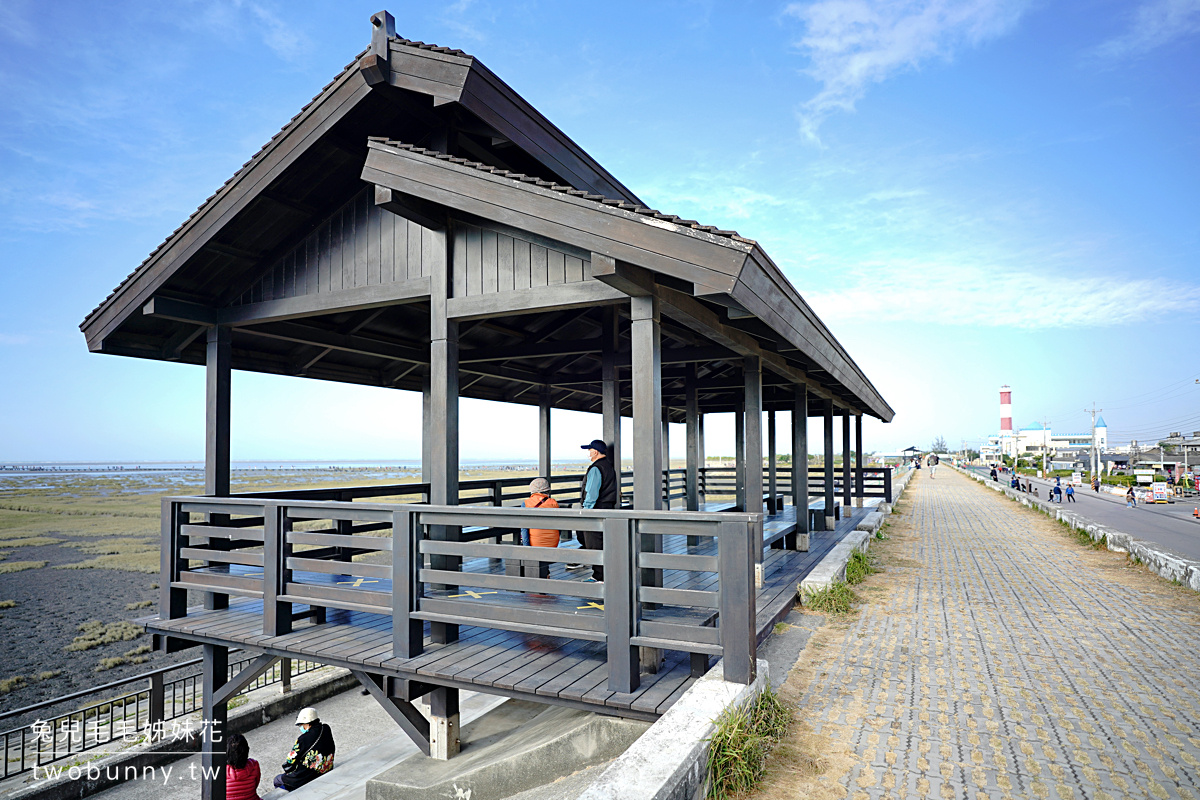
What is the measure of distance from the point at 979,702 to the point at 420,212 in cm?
538

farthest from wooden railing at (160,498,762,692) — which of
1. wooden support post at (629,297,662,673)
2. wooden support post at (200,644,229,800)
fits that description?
wooden support post at (200,644,229,800)

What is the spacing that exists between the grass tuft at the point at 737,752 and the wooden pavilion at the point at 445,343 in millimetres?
357

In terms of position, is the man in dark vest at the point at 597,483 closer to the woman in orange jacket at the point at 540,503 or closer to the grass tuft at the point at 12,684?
the woman in orange jacket at the point at 540,503

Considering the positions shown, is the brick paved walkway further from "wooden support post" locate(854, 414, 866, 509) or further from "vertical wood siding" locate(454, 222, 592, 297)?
"wooden support post" locate(854, 414, 866, 509)

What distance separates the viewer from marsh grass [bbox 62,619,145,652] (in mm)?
18578

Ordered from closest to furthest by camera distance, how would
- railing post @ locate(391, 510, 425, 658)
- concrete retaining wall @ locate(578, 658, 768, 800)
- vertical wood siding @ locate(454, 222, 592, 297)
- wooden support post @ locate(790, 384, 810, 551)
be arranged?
concrete retaining wall @ locate(578, 658, 768, 800) < railing post @ locate(391, 510, 425, 658) < vertical wood siding @ locate(454, 222, 592, 297) < wooden support post @ locate(790, 384, 810, 551)

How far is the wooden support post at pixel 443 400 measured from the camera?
17.3ft

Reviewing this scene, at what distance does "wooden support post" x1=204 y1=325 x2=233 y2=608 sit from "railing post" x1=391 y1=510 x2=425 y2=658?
308 cm

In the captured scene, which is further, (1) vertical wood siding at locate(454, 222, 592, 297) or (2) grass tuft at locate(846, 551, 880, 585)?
(2) grass tuft at locate(846, 551, 880, 585)

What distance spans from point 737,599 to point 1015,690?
229 centimetres

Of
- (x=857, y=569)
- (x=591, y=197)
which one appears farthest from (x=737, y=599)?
(x=857, y=569)

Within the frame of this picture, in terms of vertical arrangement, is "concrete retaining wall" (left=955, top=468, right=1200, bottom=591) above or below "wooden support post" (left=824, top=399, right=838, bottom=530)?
below

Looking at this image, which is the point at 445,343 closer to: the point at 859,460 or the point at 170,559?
Answer: the point at 170,559

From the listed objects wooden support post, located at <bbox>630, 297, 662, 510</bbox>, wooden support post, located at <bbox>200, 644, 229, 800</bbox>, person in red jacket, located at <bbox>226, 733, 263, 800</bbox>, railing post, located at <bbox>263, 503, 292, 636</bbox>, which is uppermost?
wooden support post, located at <bbox>630, 297, 662, 510</bbox>
